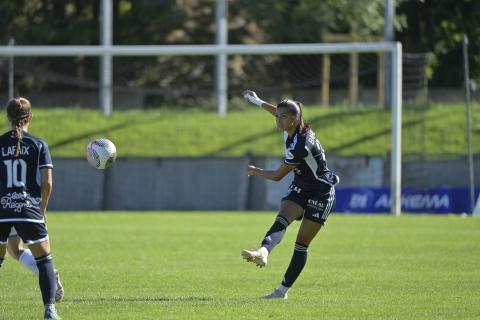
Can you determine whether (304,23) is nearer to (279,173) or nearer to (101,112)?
(101,112)

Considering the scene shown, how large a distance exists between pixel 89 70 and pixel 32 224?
29.5 metres

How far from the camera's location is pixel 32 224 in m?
8.44

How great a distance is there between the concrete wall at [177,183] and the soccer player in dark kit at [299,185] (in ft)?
52.0

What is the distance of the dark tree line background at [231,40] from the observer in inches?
1426

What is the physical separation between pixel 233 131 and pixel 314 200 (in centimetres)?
2103

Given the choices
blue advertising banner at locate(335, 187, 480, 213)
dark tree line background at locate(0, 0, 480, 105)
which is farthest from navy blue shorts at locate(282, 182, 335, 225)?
dark tree line background at locate(0, 0, 480, 105)

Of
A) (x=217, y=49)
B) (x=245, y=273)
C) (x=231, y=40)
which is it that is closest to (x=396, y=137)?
(x=217, y=49)

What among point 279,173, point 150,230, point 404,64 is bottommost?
point 150,230

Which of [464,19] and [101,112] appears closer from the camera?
[101,112]

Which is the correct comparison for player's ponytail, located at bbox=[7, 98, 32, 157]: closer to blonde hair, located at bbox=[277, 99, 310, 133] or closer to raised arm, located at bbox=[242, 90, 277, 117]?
Result: blonde hair, located at bbox=[277, 99, 310, 133]

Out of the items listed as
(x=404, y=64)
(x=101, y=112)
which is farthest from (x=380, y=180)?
(x=101, y=112)

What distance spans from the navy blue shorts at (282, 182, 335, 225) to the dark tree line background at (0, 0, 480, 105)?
1016 inches

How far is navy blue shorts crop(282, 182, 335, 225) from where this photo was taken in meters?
10.2

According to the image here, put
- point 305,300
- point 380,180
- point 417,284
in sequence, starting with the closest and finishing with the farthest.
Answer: point 305,300, point 417,284, point 380,180
